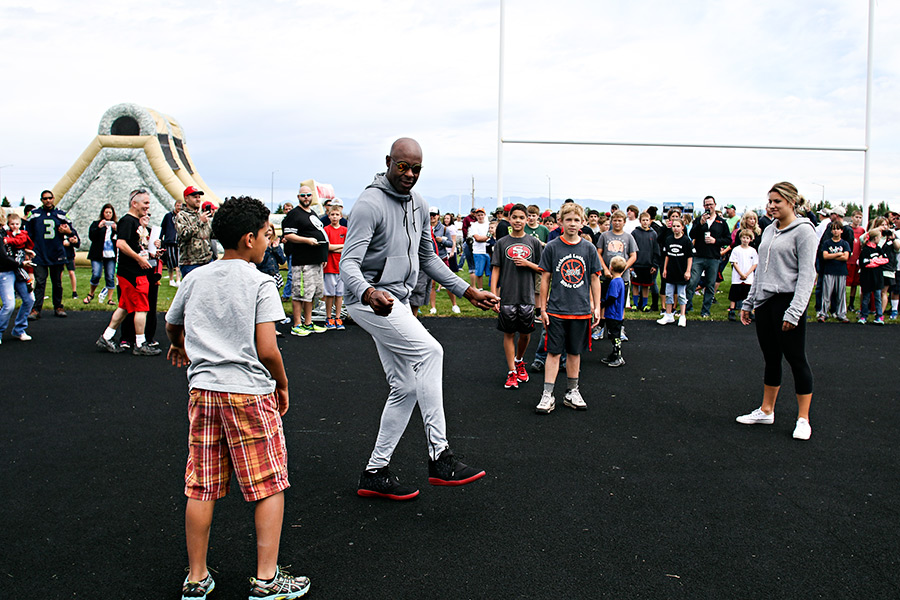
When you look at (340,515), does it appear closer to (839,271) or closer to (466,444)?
(466,444)

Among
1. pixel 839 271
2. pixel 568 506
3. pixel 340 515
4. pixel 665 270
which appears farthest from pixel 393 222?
pixel 839 271

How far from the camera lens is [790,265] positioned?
5434 mm

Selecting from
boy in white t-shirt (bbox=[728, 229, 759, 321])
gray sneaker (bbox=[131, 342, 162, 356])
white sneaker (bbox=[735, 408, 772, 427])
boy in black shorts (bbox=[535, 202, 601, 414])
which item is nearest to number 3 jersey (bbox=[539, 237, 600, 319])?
boy in black shorts (bbox=[535, 202, 601, 414])

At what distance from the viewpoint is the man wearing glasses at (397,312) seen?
12.7 feet

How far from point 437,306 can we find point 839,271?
784 cm

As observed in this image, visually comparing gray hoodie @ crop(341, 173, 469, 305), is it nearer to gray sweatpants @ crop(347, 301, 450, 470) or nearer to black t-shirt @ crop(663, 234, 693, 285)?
gray sweatpants @ crop(347, 301, 450, 470)

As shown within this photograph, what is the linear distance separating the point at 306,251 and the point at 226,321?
782 centimetres

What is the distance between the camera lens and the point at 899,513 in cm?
394

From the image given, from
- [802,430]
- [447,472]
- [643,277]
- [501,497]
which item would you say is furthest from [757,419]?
[643,277]

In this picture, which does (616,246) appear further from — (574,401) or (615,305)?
(574,401)

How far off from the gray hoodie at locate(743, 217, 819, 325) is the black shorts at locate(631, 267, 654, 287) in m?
7.53

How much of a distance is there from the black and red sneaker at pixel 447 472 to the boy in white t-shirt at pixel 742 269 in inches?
392

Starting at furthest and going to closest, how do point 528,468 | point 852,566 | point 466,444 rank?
point 466,444
point 528,468
point 852,566

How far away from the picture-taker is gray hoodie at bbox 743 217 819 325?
207 inches
